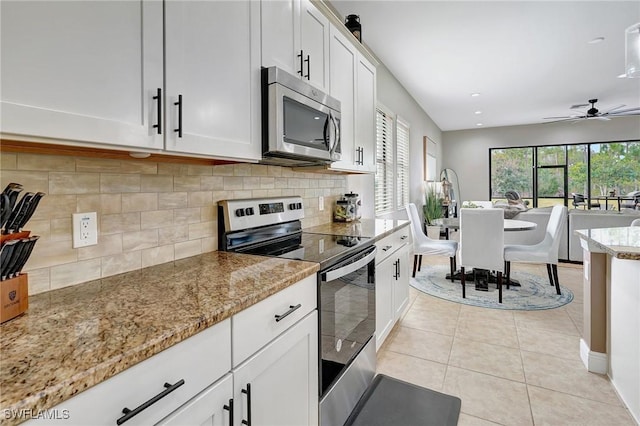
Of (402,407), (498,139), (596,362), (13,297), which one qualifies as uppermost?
(498,139)

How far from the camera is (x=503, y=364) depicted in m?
2.21

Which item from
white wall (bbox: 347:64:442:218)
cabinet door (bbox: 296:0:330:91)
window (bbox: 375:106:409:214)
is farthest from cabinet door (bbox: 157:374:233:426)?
window (bbox: 375:106:409:214)

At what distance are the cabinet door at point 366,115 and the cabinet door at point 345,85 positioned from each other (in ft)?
0.36

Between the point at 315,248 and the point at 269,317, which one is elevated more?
the point at 315,248

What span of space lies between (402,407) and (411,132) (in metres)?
4.73

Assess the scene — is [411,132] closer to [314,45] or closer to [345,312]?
[314,45]

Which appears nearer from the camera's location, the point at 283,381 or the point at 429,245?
the point at 283,381

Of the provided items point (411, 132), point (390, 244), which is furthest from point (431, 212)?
point (390, 244)

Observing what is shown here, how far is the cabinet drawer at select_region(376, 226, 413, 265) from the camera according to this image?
218cm

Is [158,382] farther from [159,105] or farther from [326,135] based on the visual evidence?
[326,135]

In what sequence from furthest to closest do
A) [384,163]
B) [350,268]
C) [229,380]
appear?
[384,163] → [350,268] → [229,380]

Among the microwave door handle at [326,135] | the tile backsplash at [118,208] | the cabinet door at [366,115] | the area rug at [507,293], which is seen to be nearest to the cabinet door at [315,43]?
the microwave door handle at [326,135]

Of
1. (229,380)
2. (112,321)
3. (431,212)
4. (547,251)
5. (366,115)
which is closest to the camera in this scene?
(112,321)

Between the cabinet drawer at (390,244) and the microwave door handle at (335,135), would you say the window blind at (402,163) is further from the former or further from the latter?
the microwave door handle at (335,135)
